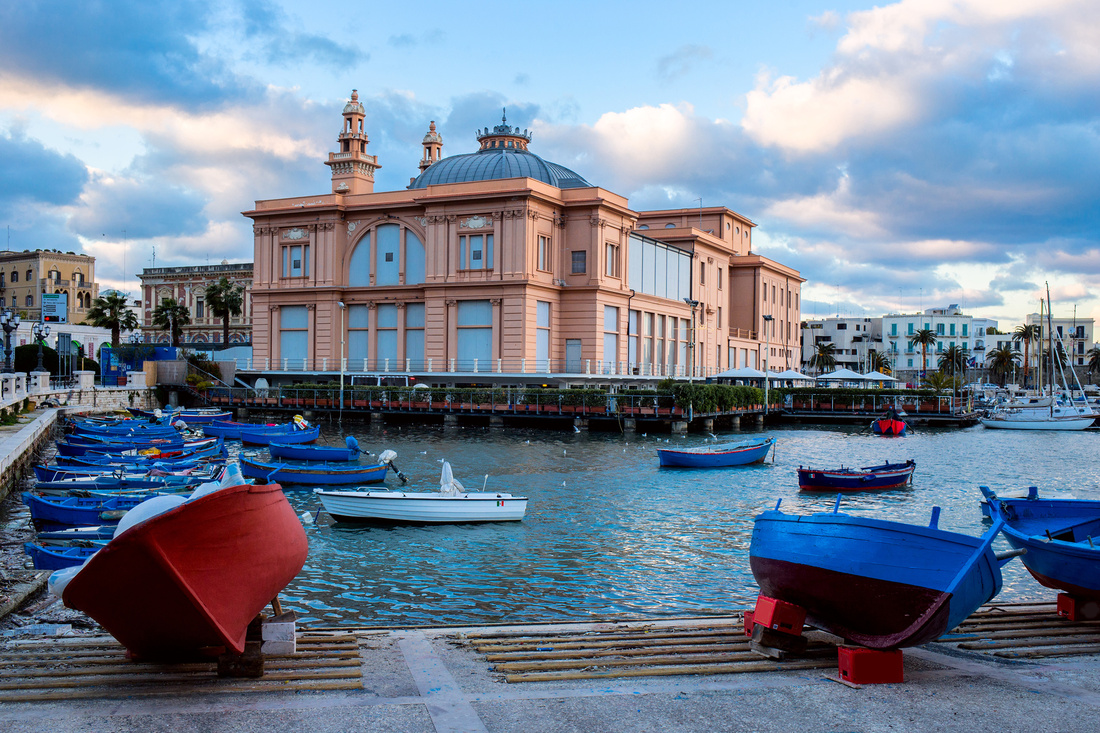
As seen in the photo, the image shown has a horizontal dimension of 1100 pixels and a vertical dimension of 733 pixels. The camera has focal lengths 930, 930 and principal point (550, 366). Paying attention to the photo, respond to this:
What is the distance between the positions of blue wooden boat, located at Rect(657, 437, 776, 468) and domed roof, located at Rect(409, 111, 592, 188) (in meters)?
38.6

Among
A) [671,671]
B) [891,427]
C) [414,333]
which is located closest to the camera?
[671,671]

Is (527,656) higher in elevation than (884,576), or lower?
lower

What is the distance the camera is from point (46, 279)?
398ft

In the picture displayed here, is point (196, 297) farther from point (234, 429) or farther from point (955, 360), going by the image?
point (955, 360)

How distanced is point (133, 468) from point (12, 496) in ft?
14.0

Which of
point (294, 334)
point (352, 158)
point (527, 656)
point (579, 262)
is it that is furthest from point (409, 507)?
point (352, 158)

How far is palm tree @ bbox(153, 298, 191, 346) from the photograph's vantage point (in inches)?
4063

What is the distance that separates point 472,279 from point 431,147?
37467mm

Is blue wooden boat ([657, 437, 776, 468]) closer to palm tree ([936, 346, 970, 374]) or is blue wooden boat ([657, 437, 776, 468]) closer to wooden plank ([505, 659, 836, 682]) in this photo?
wooden plank ([505, 659, 836, 682])

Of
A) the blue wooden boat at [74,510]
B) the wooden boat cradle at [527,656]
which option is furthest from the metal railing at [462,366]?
the wooden boat cradle at [527,656]

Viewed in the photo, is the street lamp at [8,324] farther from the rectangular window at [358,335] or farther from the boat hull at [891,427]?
the boat hull at [891,427]

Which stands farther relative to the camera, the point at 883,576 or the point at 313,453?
the point at 313,453

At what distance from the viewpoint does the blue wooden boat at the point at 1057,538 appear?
40.4 ft

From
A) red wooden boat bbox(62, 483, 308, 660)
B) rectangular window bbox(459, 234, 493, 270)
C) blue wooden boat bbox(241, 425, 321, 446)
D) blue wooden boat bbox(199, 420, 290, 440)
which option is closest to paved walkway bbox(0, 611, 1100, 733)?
red wooden boat bbox(62, 483, 308, 660)
